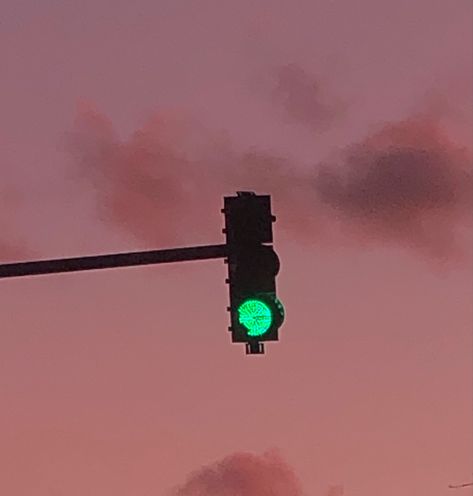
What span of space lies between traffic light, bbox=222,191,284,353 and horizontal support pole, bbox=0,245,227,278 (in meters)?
0.09

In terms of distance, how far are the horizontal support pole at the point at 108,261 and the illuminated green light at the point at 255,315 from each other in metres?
0.26

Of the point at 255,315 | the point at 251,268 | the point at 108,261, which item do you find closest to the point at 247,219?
the point at 251,268

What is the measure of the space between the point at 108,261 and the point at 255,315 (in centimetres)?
71

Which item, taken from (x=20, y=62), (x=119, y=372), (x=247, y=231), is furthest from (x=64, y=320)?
(x=247, y=231)

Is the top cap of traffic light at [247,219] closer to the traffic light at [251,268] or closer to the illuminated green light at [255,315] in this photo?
the traffic light at [251,268]

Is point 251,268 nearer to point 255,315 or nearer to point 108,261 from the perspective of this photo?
point 255,315

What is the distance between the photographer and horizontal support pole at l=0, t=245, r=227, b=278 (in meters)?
6.12

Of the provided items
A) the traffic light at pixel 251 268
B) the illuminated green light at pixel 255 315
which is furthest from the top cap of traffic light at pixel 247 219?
the illuminated green light at pixel 255 315

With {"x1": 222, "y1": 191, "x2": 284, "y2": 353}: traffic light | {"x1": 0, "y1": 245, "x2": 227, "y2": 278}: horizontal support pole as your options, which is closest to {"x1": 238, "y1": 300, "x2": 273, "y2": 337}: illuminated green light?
{"x1": 222, "y1": 191, "x2": 284, "y2": 353}: traffic light

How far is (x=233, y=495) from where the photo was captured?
10141 mm

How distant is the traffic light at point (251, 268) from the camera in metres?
6.23

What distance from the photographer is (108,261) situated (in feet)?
20.3

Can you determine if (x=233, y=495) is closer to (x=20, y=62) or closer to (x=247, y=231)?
(x=20, y=62)

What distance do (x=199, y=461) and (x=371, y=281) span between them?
5.82ft
